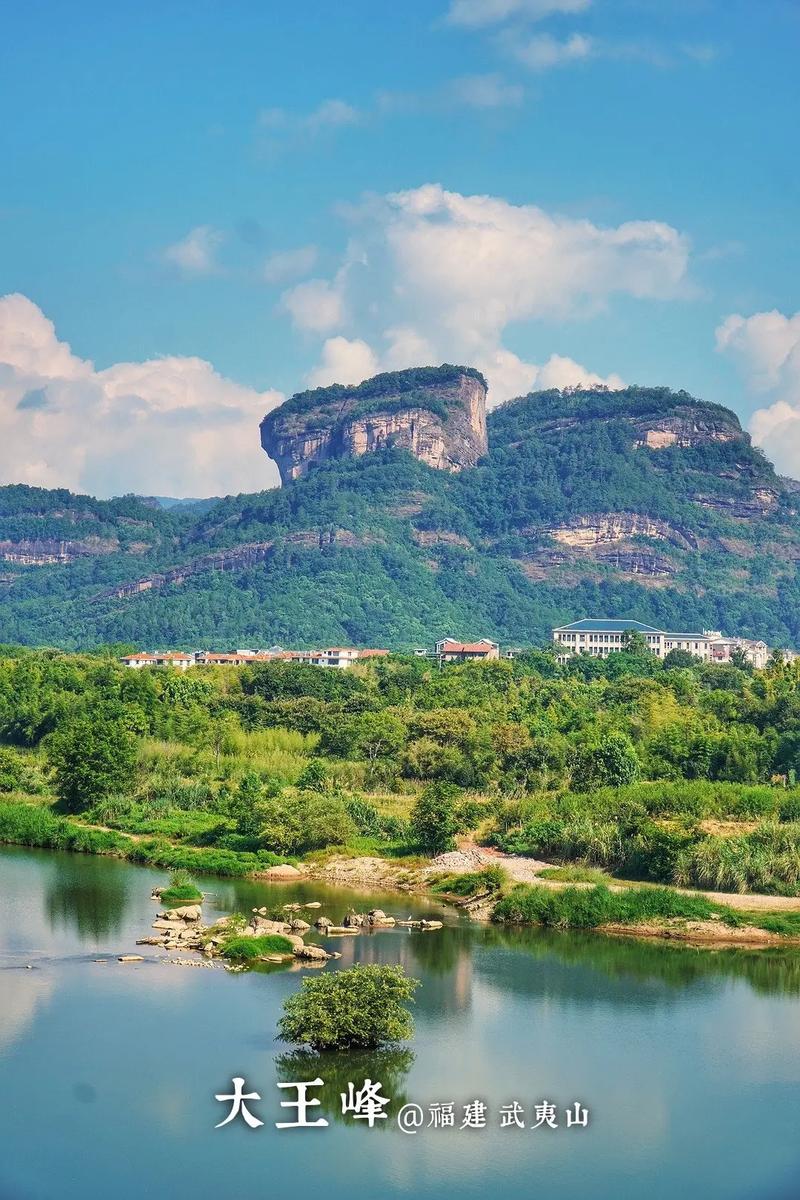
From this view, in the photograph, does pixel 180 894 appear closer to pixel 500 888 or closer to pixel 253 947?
pixel 253 947

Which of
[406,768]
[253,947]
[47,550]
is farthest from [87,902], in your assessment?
[47,550]

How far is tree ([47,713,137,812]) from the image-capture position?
40.5 m

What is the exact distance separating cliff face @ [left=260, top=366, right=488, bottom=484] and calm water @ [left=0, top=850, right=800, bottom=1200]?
12944 centimetres

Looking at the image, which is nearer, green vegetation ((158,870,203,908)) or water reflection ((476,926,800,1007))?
water reflection ((476,926,800,1007))

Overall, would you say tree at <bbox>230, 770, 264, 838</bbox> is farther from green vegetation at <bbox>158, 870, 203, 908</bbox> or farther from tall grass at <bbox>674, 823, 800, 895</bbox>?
tall grass at <bbox>674, 823, 800, 895</bbox>

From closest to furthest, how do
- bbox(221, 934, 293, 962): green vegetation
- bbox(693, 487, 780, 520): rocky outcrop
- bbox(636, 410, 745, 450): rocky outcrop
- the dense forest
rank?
bbox(221, 934, 293, 962): green vegetation
the dense forest
bbox(693, 487, 780, 520): rocky outcrop
bbox(636, 410, 745, 450): rocky outcrop

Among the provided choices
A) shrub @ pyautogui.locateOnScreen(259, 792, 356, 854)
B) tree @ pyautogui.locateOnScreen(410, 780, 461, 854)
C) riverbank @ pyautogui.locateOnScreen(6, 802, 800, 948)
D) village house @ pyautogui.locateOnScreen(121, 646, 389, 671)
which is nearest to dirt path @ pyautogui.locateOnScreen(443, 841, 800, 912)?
riverbank @ pyautogui.locateOnScreen(6, 802, 800, 948)

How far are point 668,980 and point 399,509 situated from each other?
122 metres

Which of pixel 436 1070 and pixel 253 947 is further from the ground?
pixel 253 947

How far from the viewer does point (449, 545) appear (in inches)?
5699

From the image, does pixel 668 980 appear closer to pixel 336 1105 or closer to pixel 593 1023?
pixel 593 1023

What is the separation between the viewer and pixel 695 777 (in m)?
43.0

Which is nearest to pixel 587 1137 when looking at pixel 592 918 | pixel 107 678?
pixel 592 918

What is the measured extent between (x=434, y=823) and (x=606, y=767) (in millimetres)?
6751
